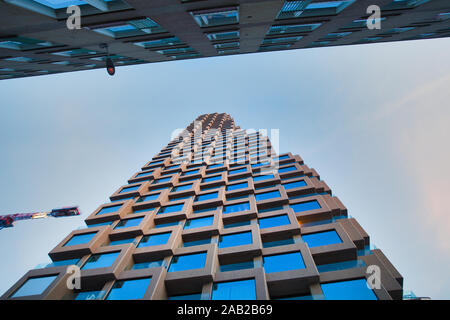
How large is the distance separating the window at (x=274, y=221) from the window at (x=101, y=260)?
10228 mm

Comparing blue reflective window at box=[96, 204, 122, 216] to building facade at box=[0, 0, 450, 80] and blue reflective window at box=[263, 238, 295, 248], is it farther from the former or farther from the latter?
blue reflective window at box=[263, 238, 295, 248]

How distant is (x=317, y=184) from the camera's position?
22.2 meters

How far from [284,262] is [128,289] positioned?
8860 millimetres

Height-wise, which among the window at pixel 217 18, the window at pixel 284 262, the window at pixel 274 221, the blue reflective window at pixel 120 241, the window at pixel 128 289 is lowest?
the window at pixel 128 289

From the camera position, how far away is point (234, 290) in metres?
11.7

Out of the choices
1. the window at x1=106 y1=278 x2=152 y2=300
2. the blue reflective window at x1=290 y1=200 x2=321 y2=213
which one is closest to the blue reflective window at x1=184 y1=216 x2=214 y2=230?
the window at x1=106 y1=278 x2=152 y2=300

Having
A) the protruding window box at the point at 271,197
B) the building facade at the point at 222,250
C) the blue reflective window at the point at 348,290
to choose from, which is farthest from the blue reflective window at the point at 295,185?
the blue reflective window at the point at 348,290

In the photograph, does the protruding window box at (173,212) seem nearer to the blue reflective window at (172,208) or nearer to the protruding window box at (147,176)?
the blue reflective window at (172,208)

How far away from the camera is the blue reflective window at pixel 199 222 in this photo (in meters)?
17.5

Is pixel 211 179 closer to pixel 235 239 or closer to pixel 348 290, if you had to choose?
pixel 235 239

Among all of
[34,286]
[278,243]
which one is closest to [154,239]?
[34,286]
